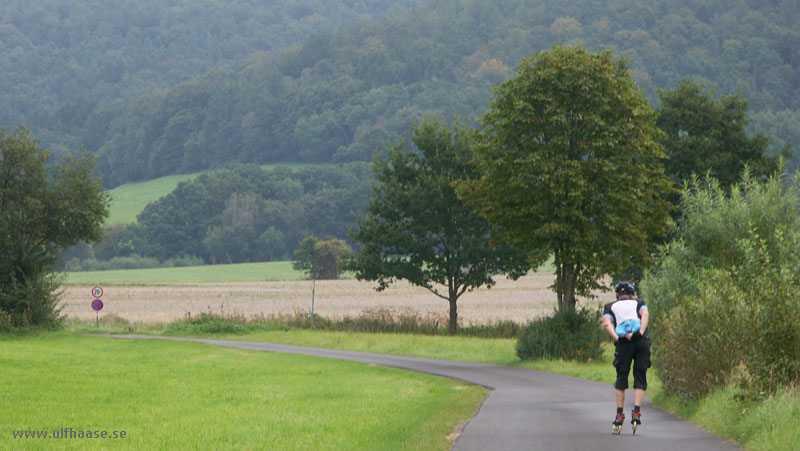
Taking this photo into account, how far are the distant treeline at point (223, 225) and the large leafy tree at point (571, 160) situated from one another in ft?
366

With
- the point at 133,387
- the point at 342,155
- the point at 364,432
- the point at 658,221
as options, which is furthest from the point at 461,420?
the point at 342,155

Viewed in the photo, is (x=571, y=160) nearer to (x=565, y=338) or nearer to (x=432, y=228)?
(x=565, y=338)

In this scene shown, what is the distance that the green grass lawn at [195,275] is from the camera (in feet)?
336

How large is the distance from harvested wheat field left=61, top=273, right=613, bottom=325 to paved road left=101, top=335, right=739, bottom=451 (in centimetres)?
2443

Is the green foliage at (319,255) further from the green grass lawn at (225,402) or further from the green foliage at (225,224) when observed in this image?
the green grass lawn at (225,402)

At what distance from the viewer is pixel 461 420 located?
15.9 meters

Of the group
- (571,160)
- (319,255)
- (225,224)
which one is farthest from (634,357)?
(225,224)

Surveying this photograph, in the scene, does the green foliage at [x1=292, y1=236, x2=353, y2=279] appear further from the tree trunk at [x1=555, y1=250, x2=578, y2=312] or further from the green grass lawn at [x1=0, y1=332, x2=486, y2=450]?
the green grass lawn at [x1=0, y1=332, x2=486, y2=450]

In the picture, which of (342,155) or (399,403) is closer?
(399,403)

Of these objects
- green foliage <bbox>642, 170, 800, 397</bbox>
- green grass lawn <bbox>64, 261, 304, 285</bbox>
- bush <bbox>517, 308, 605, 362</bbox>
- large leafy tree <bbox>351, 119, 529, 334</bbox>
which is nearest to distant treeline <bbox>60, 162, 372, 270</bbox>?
green grass lawn <bbox>64, 261, 304, 285</bbox>

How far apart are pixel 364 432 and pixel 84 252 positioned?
137787 mm

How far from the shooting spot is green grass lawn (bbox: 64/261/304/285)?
336ft

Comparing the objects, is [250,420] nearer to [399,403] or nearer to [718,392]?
[399,403]

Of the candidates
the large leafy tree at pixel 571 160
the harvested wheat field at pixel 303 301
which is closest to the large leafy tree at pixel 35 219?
the harvested wheat field at pixel 303 301
